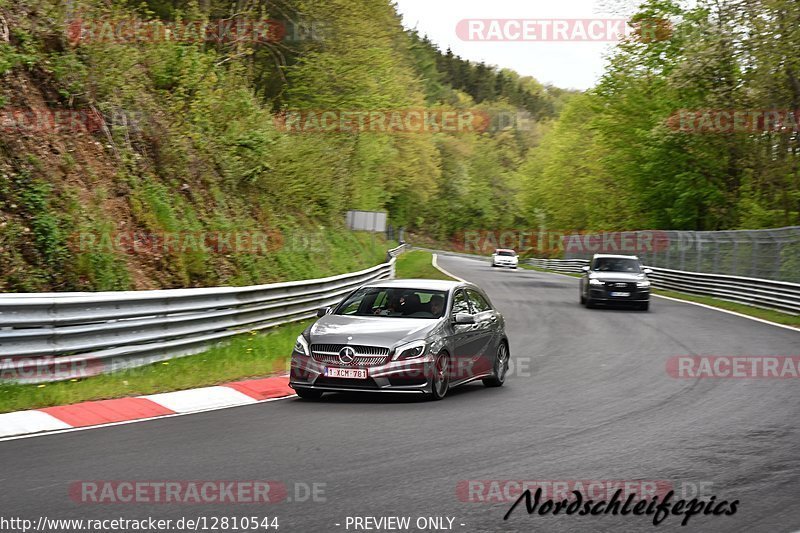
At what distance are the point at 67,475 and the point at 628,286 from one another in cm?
2419

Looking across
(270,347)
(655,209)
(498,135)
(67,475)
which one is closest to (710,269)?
(655,209)

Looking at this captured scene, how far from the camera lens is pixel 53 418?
9508mm

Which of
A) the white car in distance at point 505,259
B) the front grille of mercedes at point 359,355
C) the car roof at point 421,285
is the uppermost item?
the car roof at point 421,285

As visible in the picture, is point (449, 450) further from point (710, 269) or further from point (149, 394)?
point (710, 269)

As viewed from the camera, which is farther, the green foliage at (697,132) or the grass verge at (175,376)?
the green foliage at (697,132)

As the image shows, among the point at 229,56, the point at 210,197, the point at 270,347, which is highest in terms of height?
the point at 229,56

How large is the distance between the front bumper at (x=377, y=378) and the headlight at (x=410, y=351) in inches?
2.1

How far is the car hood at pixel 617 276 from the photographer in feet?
96.9

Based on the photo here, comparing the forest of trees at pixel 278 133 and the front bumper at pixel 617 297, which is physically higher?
the forest of trees at pixel 278 133

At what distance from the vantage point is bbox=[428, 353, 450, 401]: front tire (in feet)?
37.7

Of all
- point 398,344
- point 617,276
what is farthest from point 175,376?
point 617,276

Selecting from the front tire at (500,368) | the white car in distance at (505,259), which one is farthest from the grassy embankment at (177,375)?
the white car in distance at (505,259)

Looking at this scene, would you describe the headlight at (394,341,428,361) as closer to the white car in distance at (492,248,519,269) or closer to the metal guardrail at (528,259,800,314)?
the metal guardrail at (528,259,800,314)

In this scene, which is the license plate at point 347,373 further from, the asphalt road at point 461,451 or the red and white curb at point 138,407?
the red and white curb at point 138,407
